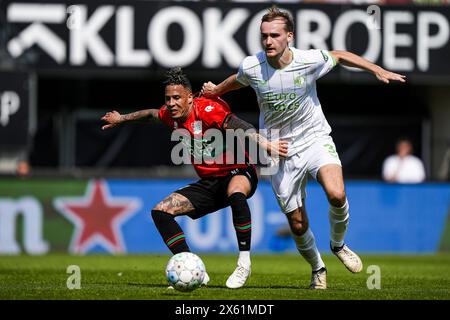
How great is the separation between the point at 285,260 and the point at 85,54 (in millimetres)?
5948

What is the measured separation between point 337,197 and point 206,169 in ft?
4.77

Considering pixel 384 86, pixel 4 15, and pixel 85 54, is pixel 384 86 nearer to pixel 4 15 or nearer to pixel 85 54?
pixel 85 54

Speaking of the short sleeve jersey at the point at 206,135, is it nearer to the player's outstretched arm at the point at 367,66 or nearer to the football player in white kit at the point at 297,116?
the football player in white kit at the point at 297,116

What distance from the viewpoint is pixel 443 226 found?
19781mm

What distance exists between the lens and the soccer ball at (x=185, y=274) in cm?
938

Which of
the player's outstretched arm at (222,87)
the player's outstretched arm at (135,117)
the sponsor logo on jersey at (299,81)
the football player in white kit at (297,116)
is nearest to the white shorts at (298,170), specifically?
the football player in white kit at (297,116)

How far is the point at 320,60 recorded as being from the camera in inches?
408

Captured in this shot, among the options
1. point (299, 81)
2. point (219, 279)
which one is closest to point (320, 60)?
point (299, 81)

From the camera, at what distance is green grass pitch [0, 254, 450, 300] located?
30.5 ft

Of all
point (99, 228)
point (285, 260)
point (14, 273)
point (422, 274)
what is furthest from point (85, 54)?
point (422, 274)

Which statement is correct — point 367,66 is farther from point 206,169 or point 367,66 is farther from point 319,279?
point 319,279

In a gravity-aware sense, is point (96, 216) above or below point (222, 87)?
below

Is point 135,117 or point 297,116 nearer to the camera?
point 297,116

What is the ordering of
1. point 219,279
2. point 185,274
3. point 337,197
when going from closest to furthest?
point 185,274 → point 337,197 → point 219,279
